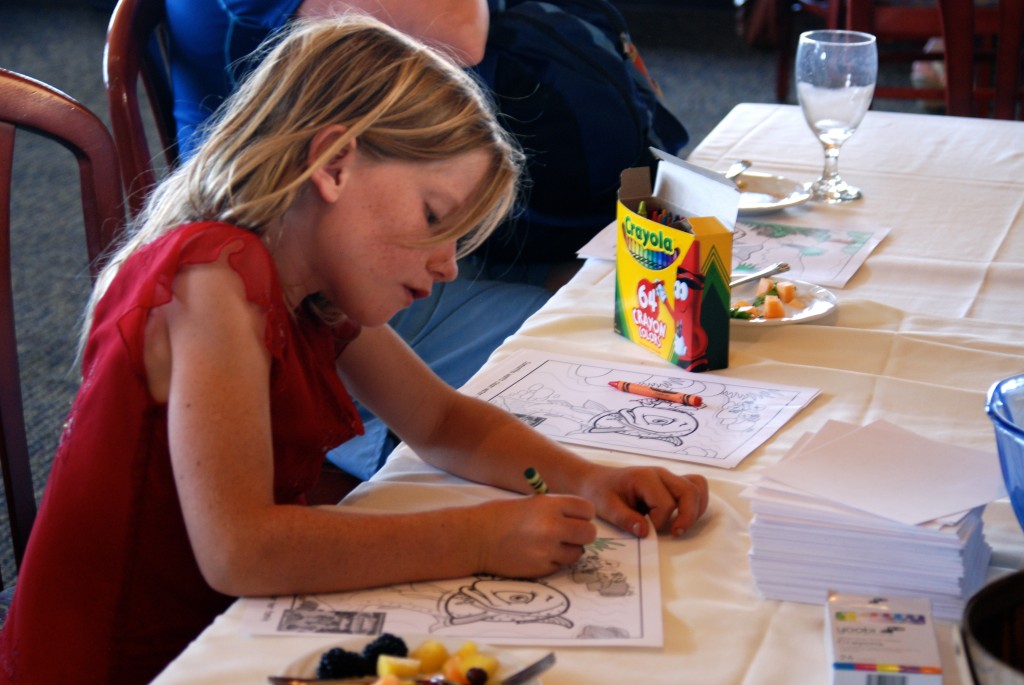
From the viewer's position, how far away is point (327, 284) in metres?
0.99

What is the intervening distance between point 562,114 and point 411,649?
1196 mm

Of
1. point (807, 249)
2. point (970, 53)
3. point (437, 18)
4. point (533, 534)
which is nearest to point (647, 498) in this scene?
point (533, 534)

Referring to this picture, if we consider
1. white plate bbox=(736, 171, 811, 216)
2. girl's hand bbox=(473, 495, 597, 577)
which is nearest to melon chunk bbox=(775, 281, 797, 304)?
white plate bbox=(736, 171, 811, 216)

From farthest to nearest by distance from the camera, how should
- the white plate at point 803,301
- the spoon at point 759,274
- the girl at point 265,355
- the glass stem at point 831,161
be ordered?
the glass stem at point 831,161, the spoon at point 759,274, the white plate at point 803,301, the girl at point 265,355

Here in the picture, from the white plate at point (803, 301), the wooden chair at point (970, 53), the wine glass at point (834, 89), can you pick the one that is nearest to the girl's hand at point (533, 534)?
the white plate at point (803, 301)

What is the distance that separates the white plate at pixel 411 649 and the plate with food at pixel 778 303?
0.63 m

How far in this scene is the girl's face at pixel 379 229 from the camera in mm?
941

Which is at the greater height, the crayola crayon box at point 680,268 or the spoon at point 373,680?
the crayola crayon box at point 680,268

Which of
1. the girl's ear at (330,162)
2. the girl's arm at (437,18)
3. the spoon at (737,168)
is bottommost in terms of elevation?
the spoon at (737,168)

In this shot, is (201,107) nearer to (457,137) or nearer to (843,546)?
(457,137)

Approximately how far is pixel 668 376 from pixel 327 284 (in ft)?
1.16

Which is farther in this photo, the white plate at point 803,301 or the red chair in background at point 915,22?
the red chair in background at point 915,22

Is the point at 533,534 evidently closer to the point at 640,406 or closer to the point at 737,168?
the point at 640,406

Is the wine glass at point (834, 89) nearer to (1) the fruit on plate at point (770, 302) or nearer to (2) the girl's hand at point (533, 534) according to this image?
(1) the fruit on plate at point (770, 302)
